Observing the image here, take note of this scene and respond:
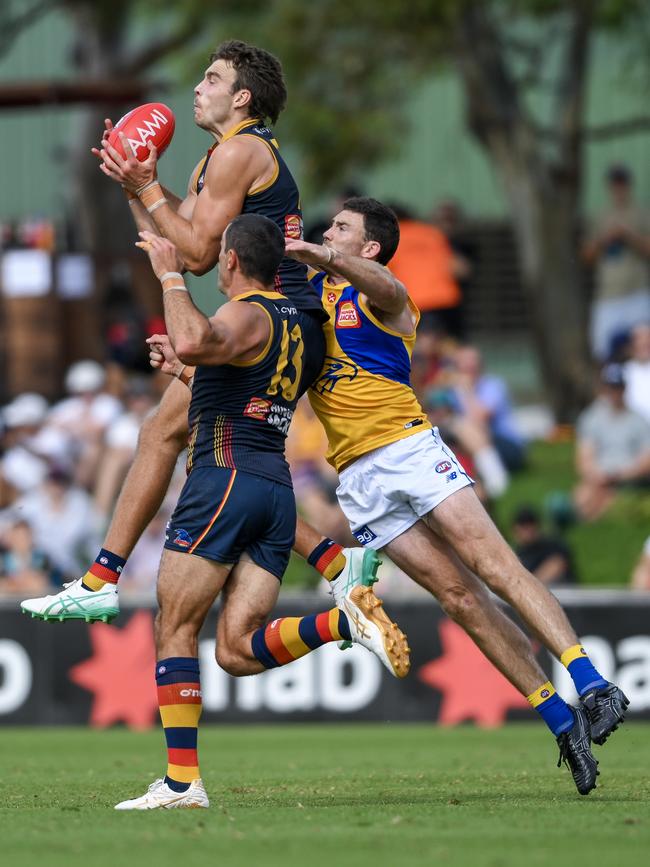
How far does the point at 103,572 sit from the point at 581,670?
216 centimetres

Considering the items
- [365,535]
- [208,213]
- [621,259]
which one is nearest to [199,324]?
[208,213]

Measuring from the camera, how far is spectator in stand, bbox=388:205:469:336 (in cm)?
1755

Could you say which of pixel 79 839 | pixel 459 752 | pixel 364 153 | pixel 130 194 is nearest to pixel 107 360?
pixel 364 153

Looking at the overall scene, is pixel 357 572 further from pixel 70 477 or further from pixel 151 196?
pixel 70 477

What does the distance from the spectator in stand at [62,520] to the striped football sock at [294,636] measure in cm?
799

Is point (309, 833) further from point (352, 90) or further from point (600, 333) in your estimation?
point (352, 90)

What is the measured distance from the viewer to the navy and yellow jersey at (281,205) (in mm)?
7910

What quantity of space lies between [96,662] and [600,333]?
24.6 feet

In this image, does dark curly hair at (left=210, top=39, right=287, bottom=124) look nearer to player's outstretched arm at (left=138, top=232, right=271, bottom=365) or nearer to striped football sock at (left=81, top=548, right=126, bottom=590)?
player's outstretched arm at (left=138, top=232, right=271, bottom=365)

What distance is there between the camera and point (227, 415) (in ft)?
24.8

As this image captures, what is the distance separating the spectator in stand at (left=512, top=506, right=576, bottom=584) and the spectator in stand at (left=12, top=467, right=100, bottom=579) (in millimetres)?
3764

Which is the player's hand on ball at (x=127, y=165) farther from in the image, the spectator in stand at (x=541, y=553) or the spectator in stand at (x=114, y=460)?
the spectator in stand at (x=114, y=460)

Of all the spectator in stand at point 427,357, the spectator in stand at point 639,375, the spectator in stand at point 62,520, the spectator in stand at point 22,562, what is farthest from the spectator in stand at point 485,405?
the spectator in stand at point 22,562

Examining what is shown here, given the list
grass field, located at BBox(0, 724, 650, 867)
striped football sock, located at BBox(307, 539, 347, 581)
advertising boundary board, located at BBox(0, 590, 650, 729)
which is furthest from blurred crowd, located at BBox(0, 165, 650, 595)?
striped football sock, located at BBox(307, 539, 347, 581)
